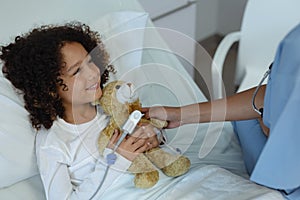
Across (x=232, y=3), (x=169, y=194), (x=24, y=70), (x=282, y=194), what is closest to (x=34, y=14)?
(x=24, y=70)

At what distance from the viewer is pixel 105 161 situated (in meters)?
1.02

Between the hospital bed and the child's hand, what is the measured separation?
0.26 ft

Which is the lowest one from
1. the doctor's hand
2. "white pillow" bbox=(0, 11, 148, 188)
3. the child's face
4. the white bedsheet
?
the white bedsheet

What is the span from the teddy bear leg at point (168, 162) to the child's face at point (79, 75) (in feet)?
0.61

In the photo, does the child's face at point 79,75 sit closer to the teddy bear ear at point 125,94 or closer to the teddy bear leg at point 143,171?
the teddy bear ear at point 125,94

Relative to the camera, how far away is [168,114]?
3.56 feet

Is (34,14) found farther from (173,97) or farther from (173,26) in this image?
(173,26)

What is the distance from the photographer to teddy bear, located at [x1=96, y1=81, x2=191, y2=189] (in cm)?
99

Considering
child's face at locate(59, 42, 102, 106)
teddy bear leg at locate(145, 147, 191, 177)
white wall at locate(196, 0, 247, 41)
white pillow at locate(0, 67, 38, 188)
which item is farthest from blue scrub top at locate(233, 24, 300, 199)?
white wall at locate(196, 0, 247, 41)

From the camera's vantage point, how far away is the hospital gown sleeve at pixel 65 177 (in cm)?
100

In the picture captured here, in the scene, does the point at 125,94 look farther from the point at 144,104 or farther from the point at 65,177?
the point at 65,177

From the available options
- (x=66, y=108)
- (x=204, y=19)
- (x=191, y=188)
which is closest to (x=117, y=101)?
(x=66, y=108)

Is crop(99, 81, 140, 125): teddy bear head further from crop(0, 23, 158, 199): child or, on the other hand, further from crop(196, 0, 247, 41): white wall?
crop(196, 0, 247, 41): white wall

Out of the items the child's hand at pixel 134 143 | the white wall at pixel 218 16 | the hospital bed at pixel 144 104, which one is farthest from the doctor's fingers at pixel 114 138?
the white wall at pixel 218 16
